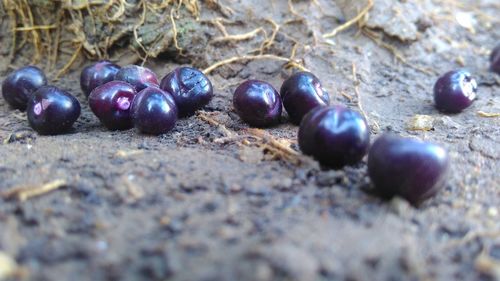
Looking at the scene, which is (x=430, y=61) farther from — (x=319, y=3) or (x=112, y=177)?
(x=112, y=177)

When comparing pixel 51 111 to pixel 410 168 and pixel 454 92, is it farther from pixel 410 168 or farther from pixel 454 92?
pixel 454 92

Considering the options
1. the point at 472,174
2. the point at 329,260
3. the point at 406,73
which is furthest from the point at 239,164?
the point at 406,73

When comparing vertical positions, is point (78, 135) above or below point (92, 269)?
below

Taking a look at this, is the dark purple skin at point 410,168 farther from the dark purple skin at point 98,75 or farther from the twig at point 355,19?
the twig at point 355,19

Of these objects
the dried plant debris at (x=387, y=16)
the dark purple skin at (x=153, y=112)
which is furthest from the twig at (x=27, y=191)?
the dried plant debris at (x=387, y=16)

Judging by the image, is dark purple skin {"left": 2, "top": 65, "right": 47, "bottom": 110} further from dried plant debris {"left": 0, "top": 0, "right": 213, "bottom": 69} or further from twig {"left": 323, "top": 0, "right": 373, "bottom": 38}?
twig {"left": 323, "top": 0, "right": 373, "bottom": 38}

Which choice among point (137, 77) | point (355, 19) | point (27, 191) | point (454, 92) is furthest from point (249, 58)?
point (27, 191)
